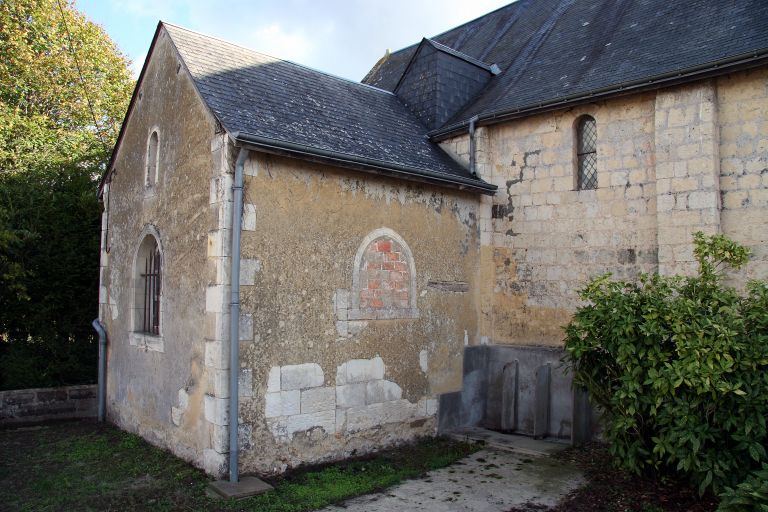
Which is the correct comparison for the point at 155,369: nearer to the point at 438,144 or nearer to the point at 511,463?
the point at 511,463

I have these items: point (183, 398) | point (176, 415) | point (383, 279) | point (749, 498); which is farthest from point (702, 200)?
point (176, 415)

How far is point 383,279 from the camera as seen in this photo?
7477mm

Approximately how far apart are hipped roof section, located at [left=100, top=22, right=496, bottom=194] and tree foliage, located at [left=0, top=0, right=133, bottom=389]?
6.65 feet

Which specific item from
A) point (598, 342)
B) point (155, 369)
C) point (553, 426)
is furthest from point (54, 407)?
point (598, 342)

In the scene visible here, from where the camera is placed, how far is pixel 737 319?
5.25 meters

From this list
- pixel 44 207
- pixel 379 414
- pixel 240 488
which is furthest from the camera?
pixel 44 207

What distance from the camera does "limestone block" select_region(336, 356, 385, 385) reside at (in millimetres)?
6906

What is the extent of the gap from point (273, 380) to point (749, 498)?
173 inches

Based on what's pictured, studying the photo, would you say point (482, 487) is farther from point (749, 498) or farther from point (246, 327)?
point (246, 327)

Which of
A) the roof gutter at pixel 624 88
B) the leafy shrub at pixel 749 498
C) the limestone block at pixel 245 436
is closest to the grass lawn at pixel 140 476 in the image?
the limestone block at pixel 245 436

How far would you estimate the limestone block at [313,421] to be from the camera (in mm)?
6383

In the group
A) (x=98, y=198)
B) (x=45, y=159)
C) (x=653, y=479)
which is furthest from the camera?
(x=45, y=159)

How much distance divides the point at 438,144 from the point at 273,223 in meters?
4.09

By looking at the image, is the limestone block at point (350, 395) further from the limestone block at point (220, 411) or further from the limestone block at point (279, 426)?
the limestone block at point (220, 411)
